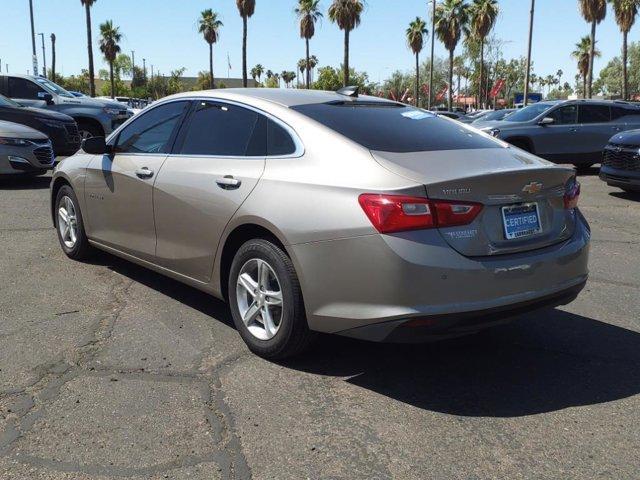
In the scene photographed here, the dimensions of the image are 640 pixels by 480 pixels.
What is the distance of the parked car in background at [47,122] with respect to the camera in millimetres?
12995

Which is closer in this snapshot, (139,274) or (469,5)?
(139,274)

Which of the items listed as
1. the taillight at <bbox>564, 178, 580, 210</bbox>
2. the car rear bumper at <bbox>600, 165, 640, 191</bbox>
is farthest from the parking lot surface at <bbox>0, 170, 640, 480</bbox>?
the car rear bumper at <bbox>600, 165, 640, 191</bbox>

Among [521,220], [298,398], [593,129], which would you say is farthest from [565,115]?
[298,398]

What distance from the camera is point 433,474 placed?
2740 millimetres

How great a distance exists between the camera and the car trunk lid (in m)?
3.28

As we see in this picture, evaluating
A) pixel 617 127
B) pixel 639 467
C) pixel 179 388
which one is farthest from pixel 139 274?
pixel 617 127

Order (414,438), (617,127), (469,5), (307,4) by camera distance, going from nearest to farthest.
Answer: (414,438), (617,127), (469,5), (307,4)

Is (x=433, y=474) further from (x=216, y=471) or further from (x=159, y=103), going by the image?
(x=159, y=103)

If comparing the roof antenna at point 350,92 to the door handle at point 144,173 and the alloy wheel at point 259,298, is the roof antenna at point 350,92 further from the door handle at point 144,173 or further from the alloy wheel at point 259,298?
the alloy wheel at point 259,298

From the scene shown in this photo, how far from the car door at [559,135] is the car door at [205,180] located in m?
11.4

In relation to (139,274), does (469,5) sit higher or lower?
higher

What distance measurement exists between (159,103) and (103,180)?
2.69 feet

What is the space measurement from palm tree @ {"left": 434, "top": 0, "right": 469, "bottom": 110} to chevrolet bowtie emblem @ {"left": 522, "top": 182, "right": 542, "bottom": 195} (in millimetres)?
49920

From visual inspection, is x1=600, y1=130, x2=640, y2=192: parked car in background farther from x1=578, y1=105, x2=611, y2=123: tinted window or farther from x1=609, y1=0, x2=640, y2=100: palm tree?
x1=609, y1=0, x2=640, y2=100: palm tree
